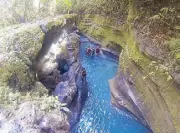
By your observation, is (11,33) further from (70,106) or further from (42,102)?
(42,102)

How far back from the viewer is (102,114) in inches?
534

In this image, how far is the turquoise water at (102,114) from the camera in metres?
12.5

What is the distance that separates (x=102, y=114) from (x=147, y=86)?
293 centimetres

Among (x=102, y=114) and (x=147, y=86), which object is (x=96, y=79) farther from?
(x=147, y=86)

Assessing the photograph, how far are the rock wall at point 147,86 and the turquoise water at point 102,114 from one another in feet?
1.55

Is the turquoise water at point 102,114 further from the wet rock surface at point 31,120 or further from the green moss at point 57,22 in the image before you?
the wet rock surface at point 31,120

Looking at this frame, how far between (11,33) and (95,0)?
10.7m

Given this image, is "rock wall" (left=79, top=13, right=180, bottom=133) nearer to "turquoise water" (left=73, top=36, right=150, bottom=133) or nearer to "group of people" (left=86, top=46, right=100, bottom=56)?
"turquoise water" (left=73, top=36, right=150, bottom=133)

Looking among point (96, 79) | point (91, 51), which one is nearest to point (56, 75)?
point (96, 79)

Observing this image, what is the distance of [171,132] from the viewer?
410 inches

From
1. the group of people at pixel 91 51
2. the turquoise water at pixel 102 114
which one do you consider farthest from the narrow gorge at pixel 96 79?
the group of people at pixel 91 51

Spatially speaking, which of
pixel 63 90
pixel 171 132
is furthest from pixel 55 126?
pixel 63 90

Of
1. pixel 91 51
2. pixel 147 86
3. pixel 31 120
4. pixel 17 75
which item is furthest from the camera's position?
pixel 91 51

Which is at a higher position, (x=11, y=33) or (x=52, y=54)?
(x=11, y=33)
